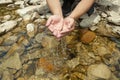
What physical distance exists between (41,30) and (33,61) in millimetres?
688

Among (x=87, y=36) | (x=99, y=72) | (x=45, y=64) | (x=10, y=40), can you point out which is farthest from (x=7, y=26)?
(x=99, y=72)

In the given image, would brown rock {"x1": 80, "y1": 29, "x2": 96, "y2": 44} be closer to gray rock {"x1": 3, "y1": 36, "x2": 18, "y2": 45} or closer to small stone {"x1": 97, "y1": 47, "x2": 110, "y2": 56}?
small stone {"x1": 97, "y1": 47, "x2": 110, "y2": 56}

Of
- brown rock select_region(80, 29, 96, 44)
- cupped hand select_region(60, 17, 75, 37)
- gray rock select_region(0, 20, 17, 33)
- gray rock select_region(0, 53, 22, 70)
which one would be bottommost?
gray rock select_region(0, 53, 22, 70)

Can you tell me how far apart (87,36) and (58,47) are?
1.47ft

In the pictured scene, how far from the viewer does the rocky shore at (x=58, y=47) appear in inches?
107

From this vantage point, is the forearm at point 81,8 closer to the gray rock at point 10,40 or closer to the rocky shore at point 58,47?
the rocky shore at point 58,47

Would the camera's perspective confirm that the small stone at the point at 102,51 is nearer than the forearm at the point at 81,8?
No

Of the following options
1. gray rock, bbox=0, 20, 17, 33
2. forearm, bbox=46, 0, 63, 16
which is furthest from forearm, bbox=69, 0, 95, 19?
gray rock, bbox=0, 20, 17, 33

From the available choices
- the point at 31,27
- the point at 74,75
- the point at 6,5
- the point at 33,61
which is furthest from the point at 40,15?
the point at 74,75

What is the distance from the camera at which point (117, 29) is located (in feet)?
10.6

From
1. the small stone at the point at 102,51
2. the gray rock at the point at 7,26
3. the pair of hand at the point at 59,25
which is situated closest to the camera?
the pair of hand at the point at 59,25

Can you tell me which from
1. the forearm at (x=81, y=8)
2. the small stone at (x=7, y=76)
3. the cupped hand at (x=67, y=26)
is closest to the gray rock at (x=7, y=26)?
the small stone at (x=7, y=76)

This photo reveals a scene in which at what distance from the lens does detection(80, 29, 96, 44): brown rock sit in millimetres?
3157

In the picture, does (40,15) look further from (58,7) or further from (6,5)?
(58,7)
